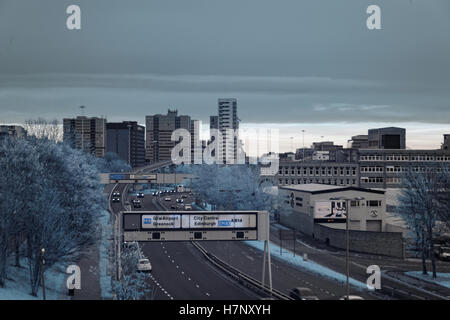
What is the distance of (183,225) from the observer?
107 ft

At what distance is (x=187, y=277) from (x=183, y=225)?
10304 millimetres

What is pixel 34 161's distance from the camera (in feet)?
122

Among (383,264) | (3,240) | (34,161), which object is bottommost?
(383,264)

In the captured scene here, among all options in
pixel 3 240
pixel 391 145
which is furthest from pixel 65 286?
pixel 391 145

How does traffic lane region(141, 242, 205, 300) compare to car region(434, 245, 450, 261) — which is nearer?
traffic lane region(141, 242, 205, 300)

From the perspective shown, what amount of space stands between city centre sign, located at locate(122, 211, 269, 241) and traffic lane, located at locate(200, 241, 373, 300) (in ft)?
21.7

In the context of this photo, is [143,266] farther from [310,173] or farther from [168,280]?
[310,173]

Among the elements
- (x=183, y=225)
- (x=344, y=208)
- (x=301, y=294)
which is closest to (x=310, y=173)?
(x=344, y=208)

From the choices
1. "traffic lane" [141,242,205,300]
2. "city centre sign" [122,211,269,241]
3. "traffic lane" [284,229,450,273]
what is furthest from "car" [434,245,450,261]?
"city centre sign" [122,211,269,241]

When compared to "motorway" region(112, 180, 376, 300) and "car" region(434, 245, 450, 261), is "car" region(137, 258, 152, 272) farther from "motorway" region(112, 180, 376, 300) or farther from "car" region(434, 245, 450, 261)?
"car" region(434, 245, 450, 261)

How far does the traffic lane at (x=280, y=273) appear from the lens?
36.4 metres

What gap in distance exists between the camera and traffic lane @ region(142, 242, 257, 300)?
34906 mm
